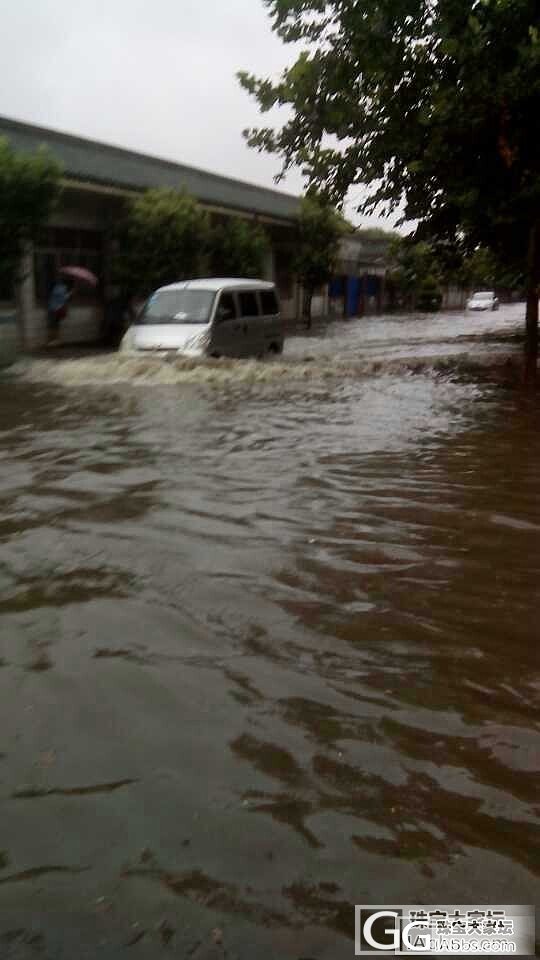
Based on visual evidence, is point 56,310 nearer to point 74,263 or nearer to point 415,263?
point 74,263

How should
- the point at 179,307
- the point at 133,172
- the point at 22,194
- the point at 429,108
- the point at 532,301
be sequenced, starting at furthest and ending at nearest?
1. the point at 133,172
2. the point at 22,194
3. the point at 179,307
4. the point at 532,301
5. the point at 429,108

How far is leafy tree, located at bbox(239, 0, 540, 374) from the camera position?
9.62 metres

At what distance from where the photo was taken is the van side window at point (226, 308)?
45.4 ft

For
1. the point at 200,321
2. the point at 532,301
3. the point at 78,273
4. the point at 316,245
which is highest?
the point at 316,245

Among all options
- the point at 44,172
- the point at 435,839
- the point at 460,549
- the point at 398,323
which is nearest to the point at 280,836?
the point at 435,839

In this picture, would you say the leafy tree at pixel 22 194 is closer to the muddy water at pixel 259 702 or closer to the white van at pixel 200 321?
the white van at pixel 200 321

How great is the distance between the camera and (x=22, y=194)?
14812 millimetres

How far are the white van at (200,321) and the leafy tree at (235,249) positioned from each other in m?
8.63

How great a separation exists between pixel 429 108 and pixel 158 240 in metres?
10.7

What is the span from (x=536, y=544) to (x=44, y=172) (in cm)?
1233

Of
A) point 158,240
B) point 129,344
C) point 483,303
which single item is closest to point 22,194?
point 129,344

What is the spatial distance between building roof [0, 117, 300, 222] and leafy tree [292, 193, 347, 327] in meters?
0.79

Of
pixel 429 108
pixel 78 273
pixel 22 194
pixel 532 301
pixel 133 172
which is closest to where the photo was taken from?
pixel 429 108

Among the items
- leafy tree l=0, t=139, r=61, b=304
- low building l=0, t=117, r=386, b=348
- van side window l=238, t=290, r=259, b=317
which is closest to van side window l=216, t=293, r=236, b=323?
van side window l=238, t=290, r=259, b=317
